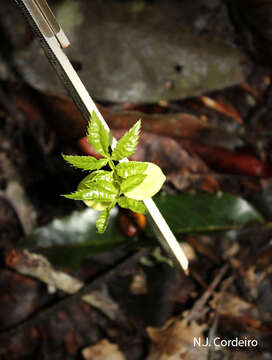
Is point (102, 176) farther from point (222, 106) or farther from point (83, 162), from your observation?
point (222, 106)

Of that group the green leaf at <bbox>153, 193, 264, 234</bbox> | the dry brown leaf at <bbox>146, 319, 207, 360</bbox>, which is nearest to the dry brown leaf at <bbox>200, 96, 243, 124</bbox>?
the green leaf at <bbox>153, 193, 264, 234</bbox>

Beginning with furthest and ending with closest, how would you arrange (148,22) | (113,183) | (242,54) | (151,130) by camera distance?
1. (242,54)
2. (148,22)
3. (151,130)
4. (113,183)

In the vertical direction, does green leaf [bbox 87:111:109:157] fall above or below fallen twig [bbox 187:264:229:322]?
above

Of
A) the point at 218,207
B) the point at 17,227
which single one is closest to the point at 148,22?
the point at 218,207

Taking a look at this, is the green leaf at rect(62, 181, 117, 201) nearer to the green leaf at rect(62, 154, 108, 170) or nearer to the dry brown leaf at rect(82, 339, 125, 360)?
the green leaf at rect(62, 154, 108, 170)

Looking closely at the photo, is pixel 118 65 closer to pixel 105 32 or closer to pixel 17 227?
pixel 105 32
